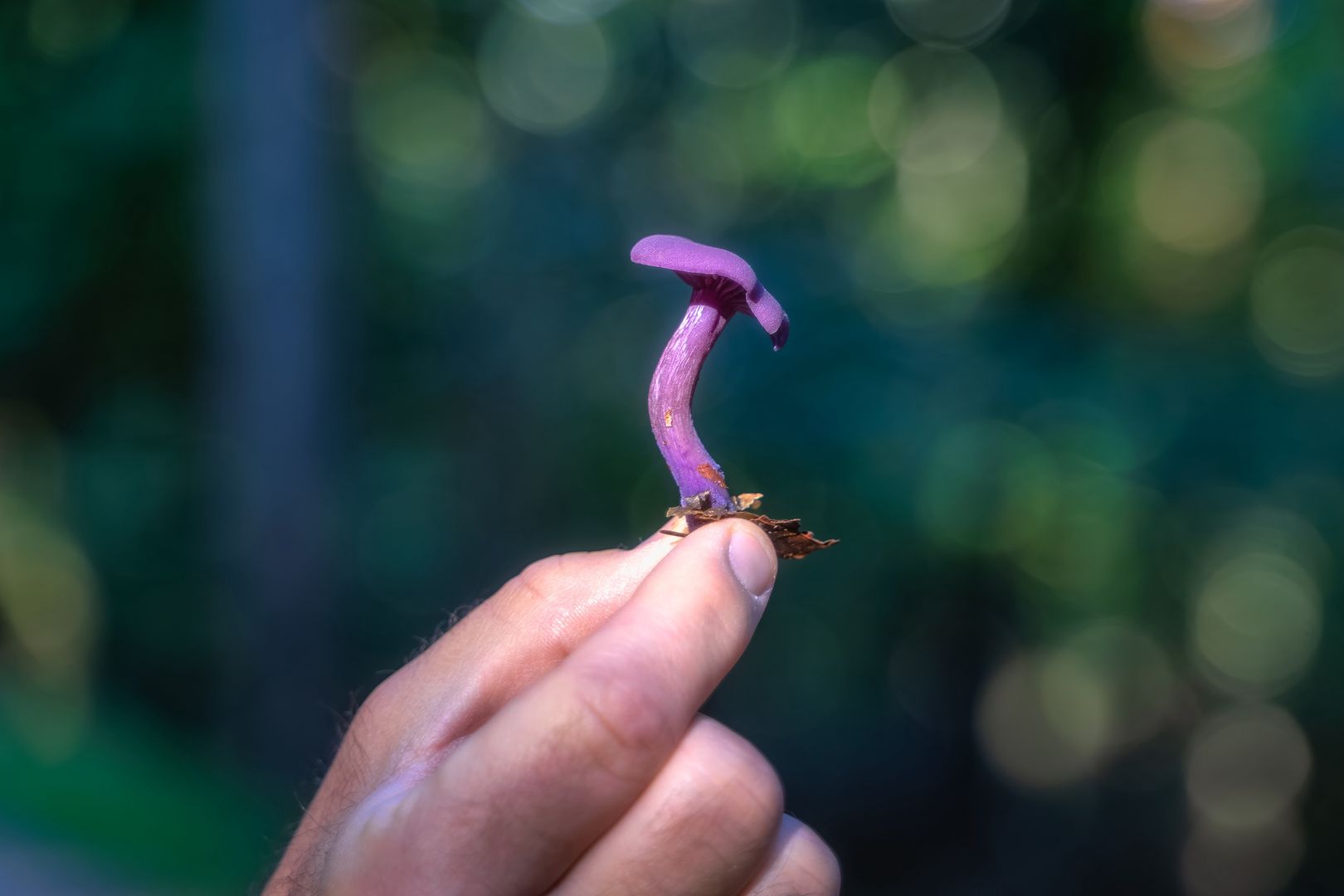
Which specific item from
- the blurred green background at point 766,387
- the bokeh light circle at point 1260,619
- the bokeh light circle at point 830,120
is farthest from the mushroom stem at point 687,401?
the bokeh light circle at point 1260,619

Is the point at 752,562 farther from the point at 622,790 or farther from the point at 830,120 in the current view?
the point at 830,120

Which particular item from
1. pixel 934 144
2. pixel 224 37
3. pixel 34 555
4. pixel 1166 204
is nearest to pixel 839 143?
pixel 934 144

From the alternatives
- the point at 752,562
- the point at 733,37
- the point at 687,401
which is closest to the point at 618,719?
the point at 752,562

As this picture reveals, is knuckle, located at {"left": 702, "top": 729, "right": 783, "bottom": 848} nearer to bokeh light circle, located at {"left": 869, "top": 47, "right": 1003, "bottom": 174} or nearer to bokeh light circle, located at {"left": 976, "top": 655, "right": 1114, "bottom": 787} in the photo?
bokeh light circle, located at {"left": 976, "top": 655, "right": 1114, "bottom": 787}

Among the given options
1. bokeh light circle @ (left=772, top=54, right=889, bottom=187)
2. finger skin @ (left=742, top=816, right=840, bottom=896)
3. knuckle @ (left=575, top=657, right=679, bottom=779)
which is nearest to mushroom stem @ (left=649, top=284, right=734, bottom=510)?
knuckle @ (left=575, top=657, right=679, bottom=779)

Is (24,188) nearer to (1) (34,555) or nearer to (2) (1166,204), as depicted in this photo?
(1) (34,555)
